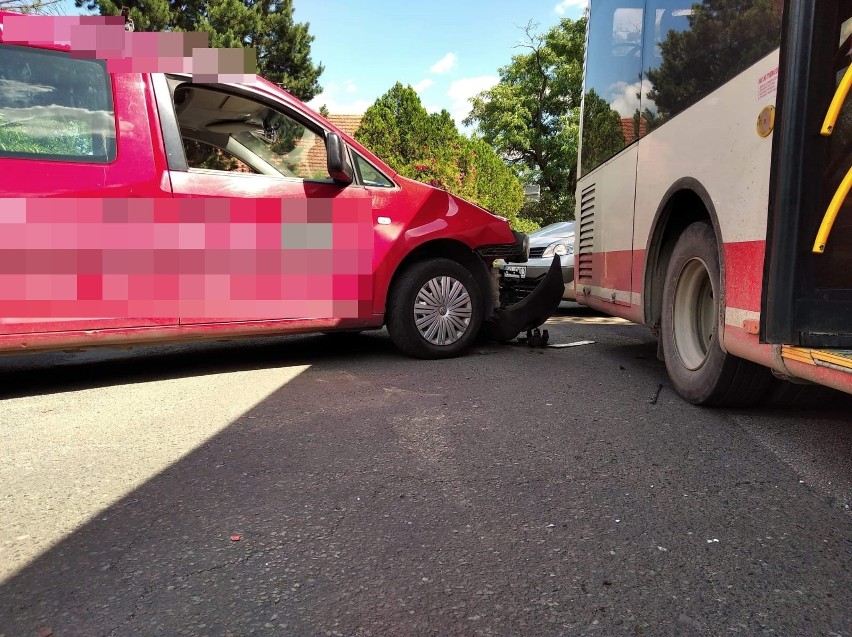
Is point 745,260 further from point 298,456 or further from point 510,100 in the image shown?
point 510,100

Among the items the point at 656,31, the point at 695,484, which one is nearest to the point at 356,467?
the point at 695,484

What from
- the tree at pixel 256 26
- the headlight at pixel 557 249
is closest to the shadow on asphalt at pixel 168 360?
the headlight at pixel 557 249

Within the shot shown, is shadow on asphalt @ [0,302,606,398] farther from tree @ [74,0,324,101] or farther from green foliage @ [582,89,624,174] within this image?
tree @ [74,0,324,101]

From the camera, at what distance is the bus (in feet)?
8.34

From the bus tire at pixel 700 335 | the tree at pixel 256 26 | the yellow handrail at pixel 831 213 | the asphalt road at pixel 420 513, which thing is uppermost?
the tree at pixel 256 26

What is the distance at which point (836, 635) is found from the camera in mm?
1581

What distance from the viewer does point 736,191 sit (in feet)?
9.96

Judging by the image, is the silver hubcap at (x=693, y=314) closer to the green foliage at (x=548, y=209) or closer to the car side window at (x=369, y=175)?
the car side window at (x=369, y=175)

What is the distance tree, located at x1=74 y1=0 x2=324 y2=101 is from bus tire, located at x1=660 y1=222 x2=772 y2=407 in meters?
15.3

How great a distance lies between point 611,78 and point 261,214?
3.03 m

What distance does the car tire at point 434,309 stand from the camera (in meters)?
4.97

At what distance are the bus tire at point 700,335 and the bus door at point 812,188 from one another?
1.83 feet

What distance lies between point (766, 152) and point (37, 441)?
373cm

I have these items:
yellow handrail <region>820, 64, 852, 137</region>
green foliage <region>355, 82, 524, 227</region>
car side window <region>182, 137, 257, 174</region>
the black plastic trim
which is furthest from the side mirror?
green foliage <region>355, 82, 524, 227</region>
